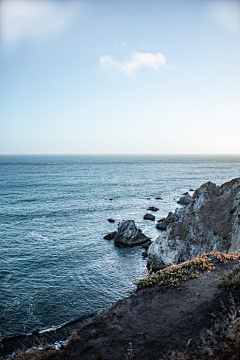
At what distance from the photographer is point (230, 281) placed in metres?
13.6

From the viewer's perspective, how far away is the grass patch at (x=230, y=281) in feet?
43.4

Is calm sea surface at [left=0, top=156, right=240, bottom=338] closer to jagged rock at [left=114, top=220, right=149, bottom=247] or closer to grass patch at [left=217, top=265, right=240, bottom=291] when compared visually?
jagged rock at [left=114, top=220, right=149, bottom=247]

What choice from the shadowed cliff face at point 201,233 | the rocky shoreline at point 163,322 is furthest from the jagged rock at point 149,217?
the rocky shoreline at point 163,322

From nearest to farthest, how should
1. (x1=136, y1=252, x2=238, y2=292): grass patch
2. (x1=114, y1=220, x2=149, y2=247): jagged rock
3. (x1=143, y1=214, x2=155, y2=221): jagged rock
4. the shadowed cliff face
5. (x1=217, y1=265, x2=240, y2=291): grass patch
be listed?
1. (x1=217, y1=265, x2=240, y2=291): grass patch
2. (x1=136, y1=252, x2=238, y2=292): grass patch
3. the shadowed cliff face
4. (x1=114, y1=220, x2=149, y2=247): jagged rock
5. (x1=143, y1=214, x2=155, y2=221): jagged rock

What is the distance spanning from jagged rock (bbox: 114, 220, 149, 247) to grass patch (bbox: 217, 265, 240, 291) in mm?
24762

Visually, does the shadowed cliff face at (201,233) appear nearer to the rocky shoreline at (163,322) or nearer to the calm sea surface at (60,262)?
the rocky shoreline at (163,322)

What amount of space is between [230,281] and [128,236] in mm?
26181

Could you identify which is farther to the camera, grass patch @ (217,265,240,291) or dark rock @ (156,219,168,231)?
dark rock @ (156,219,168,231)

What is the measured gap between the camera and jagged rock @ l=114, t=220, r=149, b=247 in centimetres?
3834

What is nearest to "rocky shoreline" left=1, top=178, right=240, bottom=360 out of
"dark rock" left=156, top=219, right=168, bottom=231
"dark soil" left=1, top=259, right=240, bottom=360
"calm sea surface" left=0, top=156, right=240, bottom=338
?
"dark soil" left=1, top=259, right=240, bottom=360

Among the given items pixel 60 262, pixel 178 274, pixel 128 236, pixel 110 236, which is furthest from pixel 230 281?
pixel 110 236

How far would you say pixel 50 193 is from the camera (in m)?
79.7

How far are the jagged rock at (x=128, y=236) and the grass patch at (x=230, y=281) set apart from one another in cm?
2476

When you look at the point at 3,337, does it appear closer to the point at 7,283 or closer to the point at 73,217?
the point at 7,283
